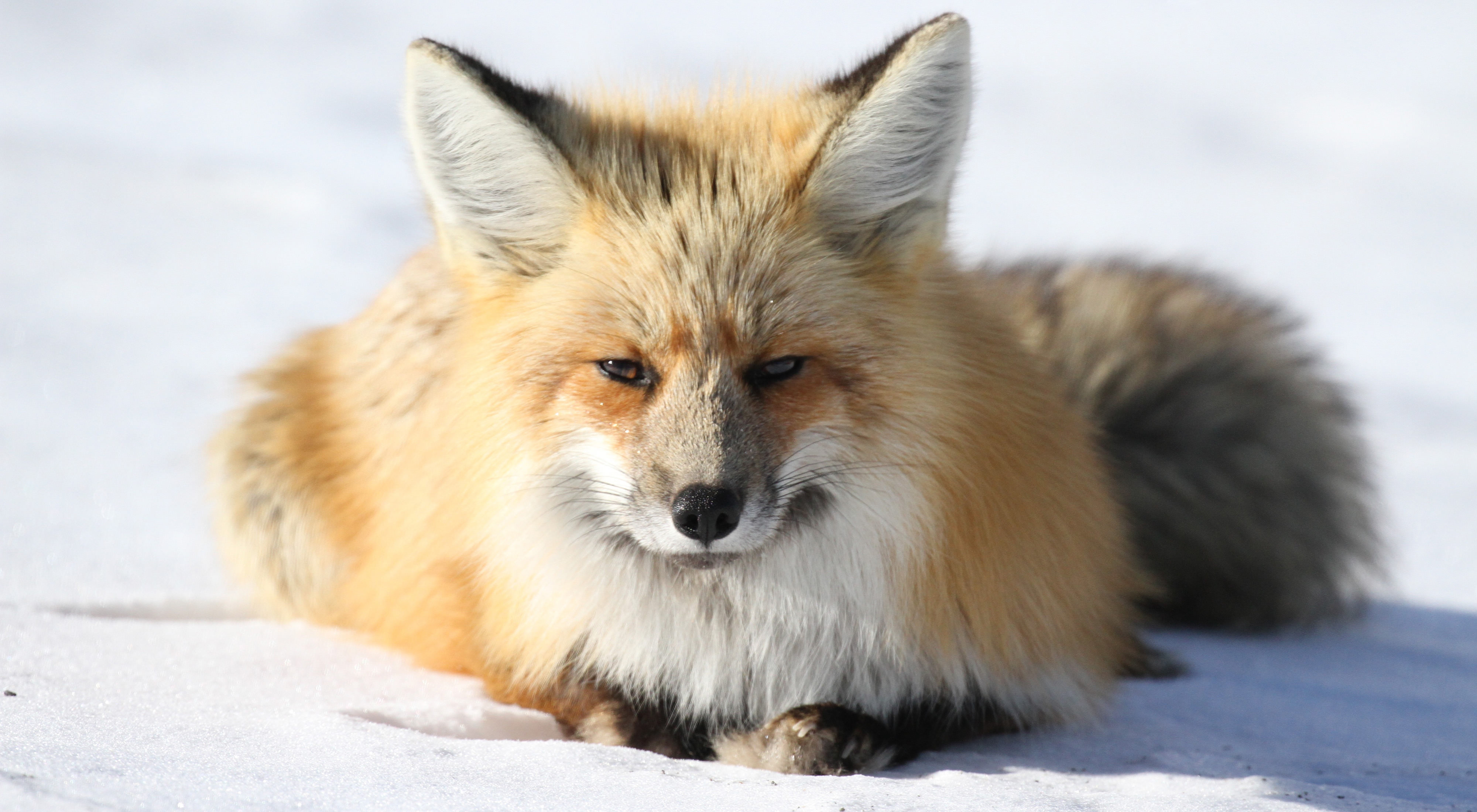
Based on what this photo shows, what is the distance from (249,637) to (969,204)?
7.55 m

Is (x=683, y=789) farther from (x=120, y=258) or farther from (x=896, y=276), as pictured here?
(x=120, y=258)

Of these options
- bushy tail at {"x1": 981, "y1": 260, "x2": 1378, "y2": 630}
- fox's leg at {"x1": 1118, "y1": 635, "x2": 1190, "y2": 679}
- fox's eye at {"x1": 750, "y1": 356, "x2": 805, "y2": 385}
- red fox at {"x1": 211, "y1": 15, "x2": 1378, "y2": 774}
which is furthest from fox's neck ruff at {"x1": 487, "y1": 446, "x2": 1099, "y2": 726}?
bushy tail at {"x1": 981, "y1": 260, "x2": 1378, "y2": 630}

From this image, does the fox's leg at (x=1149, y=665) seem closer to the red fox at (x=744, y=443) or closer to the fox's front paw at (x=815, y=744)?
the red fox at (x=744, y=443)

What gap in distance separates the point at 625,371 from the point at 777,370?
0.31m

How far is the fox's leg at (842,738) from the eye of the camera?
2.67m

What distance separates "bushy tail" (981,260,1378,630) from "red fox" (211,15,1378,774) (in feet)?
3.26

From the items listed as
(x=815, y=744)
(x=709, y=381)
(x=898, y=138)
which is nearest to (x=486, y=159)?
(x=709, y=381)

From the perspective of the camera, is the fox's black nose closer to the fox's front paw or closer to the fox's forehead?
the fox's forehead

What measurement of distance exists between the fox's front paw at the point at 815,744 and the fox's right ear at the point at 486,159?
113 centimetres

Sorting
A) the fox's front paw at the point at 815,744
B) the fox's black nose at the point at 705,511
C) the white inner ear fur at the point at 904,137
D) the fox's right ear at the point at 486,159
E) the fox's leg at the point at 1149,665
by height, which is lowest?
the fox's front paw at the point at 815,744

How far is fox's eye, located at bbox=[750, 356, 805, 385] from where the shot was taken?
2.61 m

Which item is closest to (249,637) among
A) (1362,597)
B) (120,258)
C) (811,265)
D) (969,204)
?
(811,265)

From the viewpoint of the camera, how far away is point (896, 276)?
2848mm

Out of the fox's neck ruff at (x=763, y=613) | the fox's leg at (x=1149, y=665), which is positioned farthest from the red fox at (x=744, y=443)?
the fox's leg at (x=1149, y=665)
